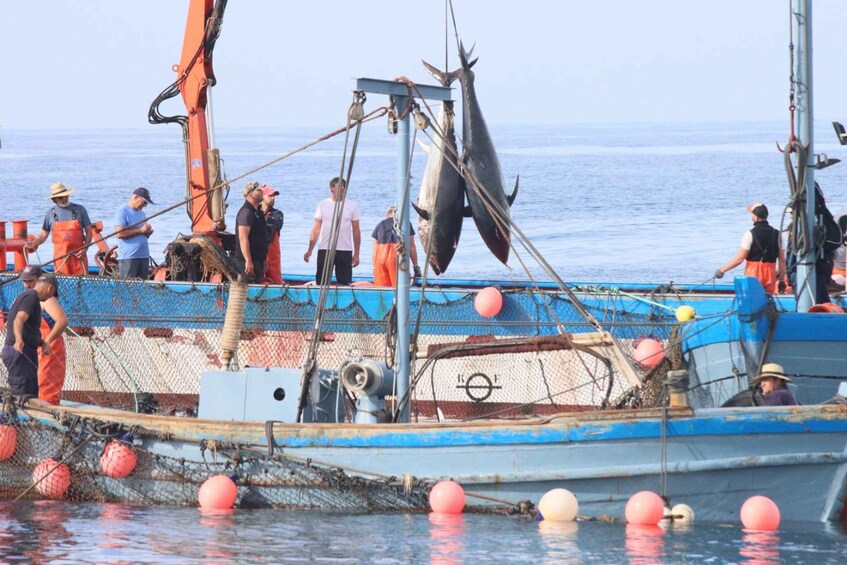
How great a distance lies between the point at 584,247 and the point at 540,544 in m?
23.7

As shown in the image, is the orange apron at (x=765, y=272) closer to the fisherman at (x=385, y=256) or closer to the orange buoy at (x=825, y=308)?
the orange buoy at (x=825, y=308)

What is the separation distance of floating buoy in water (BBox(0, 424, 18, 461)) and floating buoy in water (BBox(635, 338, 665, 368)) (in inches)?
225

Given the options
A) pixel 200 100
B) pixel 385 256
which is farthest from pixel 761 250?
pixel 200 100

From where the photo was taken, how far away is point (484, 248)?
33.4m

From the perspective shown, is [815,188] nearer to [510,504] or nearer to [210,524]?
[510,504]

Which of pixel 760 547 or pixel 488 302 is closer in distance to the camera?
pixel 760 547

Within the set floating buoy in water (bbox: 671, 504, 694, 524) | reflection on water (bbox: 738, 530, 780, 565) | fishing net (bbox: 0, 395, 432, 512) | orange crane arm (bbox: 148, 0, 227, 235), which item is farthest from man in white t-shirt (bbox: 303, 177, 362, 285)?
reflection on water (bbox: 738, 530, 780, 565)

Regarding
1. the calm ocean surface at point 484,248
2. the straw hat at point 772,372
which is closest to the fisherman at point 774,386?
the straw hat at point 772,372

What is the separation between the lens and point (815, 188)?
13883mm

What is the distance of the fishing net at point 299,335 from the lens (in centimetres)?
1567

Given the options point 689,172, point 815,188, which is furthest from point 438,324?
point 689,172

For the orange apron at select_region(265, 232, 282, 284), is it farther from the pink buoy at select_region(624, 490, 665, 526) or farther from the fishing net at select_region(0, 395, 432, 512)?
the pink buoy at select_region(624, 490, 665, 526)

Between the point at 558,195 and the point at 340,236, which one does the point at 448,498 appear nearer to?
the point at 340,236

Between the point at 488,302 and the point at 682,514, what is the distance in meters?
5.11
